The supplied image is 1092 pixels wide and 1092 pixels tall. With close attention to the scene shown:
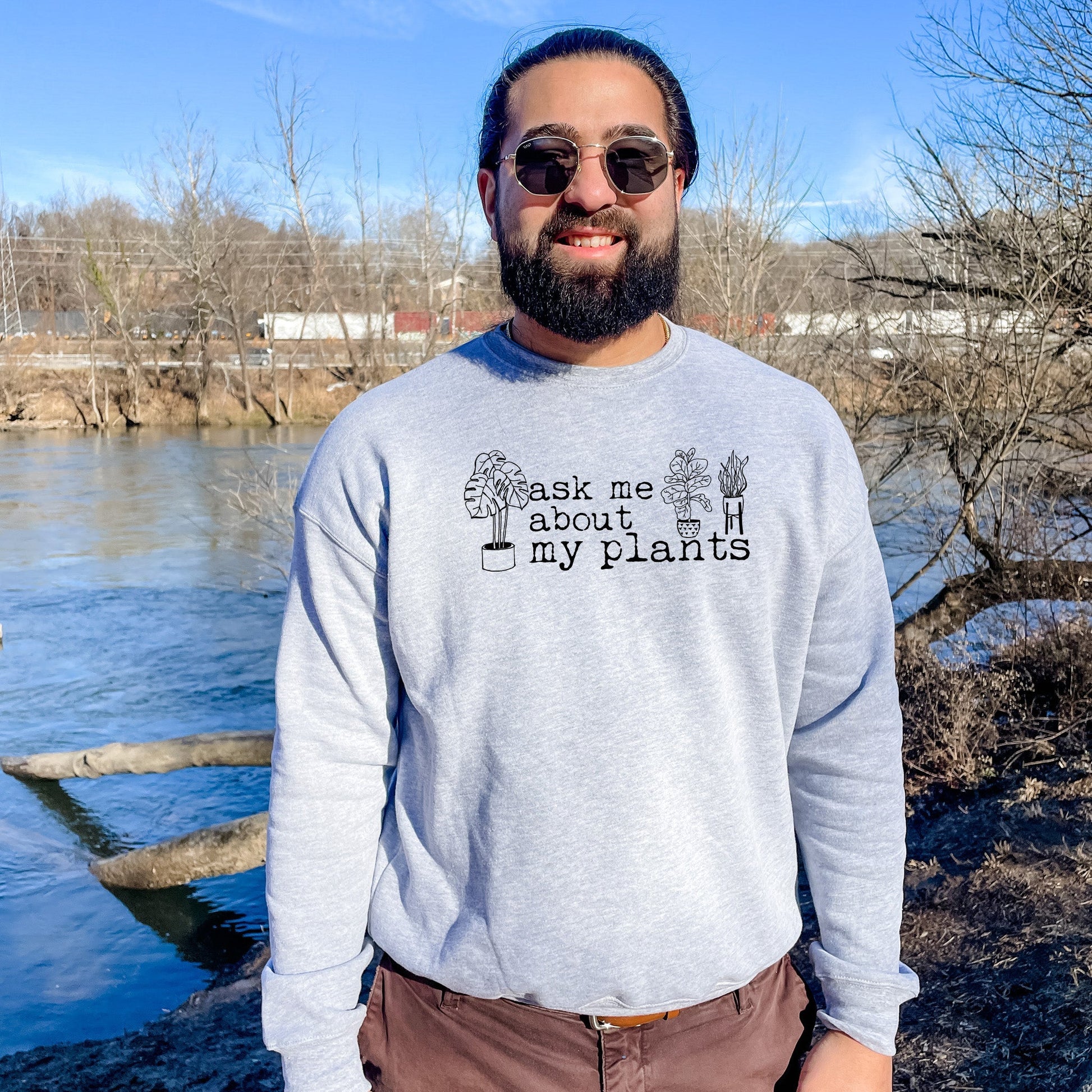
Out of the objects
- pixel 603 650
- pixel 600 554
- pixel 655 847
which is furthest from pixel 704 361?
pixel 655 847

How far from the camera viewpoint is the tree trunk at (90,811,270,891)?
6.83 m

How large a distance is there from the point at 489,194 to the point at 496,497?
21.5 inches

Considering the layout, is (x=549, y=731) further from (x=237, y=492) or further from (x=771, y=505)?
(x=237, y=492)

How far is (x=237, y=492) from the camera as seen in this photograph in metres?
11.6

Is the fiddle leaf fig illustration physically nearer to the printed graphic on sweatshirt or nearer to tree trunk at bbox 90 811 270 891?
the printed graphic on sweatshirt

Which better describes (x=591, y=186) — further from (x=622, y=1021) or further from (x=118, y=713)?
(x=118, y=713)

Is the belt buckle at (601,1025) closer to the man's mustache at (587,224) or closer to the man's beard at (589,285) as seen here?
the man's beard at (589,285)

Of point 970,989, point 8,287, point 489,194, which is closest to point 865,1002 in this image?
point 489,194

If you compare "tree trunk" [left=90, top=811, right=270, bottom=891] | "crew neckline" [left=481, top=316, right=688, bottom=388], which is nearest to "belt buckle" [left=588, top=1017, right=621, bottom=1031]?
"crew neckline" [left=481, top=316, right=688, bottom=388]

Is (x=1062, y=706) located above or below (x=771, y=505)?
below

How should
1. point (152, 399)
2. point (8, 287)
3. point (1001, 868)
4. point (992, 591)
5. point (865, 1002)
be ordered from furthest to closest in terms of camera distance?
point (8, 287)
point (152, 399)
point (992, 591)
point (1001, 868)
point (865, 1002)

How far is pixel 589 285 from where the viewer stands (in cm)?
148

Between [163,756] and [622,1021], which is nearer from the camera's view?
[622,1021]

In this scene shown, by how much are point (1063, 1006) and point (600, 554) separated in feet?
11.5
